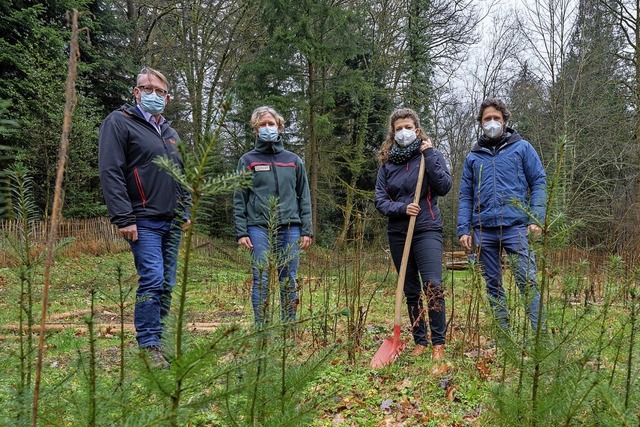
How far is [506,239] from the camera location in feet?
10.7

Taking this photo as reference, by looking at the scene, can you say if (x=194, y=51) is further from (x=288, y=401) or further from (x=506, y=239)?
(x=288, y=401)

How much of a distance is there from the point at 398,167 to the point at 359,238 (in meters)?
0.70

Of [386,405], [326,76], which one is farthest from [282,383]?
[326,76]

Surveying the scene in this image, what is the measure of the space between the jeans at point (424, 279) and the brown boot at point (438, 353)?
61mm

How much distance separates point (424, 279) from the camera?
3381mm

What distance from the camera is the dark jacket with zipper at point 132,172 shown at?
9.33 feet

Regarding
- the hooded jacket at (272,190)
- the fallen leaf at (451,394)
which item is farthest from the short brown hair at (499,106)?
the fallen leaf at (451,394)

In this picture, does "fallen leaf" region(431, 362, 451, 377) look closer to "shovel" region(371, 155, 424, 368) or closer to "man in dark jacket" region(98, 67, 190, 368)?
"shovel" region(371, 155, 424, 368)

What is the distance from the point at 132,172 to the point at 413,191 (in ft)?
7.02

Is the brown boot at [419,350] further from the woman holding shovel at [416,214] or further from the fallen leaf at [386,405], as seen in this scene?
the fallen leaf at [386,405]

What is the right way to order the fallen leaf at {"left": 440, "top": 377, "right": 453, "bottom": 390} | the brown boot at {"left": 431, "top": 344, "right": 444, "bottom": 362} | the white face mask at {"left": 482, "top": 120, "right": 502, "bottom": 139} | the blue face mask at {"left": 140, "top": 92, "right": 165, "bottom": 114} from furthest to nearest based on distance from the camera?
1. the white face mask at {"left": 482, "top": 120, "right": 502, "bottom": 139}
2. the brown boot at {"left": 431, "top": 344, "right": 444, "bottom": 362}
3. the blue face mask at {"left": 140, "top": 92, "right": 165, "bottom": 114}
4. the fallen leaf at {"left": 440, "top": 377, "right": 453, "bottom": 390}

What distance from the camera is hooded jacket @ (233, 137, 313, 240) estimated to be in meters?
3.57

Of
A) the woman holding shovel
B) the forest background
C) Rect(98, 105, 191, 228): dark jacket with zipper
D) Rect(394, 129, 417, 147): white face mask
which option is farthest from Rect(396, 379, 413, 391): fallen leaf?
the forest background

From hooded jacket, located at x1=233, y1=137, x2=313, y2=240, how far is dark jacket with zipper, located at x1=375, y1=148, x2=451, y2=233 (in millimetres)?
721
